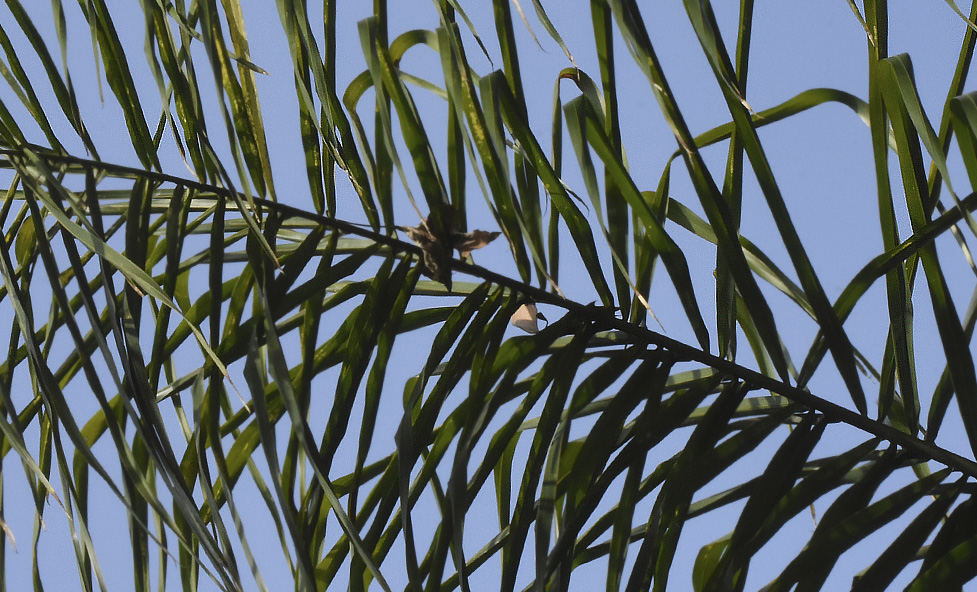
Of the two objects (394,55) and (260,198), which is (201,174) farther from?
(394,55)

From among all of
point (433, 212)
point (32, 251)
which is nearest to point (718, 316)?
point (433, 212)

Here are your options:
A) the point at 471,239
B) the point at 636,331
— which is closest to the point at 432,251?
the point at 471,239

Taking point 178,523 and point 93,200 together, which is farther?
point 178,523

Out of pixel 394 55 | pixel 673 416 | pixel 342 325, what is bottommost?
pixel 673 416

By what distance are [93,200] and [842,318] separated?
1.49ft

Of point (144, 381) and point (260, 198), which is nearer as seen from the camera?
point (144, 381)

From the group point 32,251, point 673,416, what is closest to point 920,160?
point 673,416

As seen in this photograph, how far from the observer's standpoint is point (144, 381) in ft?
1.37

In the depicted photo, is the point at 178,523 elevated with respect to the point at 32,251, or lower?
lower

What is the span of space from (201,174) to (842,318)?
430 mm

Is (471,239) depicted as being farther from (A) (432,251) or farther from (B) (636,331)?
(B) (636,331)

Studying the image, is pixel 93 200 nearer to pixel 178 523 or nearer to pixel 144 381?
pixel 144 381

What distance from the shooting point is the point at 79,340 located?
0.38 metres

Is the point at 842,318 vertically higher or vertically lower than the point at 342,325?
lower
